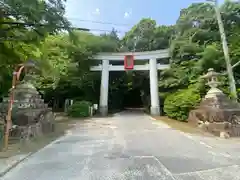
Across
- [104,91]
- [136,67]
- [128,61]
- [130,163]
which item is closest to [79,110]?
[104,91]

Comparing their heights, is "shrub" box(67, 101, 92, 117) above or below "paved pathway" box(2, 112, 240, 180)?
above

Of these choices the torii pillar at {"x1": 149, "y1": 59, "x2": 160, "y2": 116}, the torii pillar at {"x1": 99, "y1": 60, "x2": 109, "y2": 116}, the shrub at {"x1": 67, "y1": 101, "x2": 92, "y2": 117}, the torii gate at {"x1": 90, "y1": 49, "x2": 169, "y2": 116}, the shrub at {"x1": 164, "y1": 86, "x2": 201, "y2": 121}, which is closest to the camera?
the shrub at {"x1": 164, "y1": 86, "x2": 201, "y2": 121}

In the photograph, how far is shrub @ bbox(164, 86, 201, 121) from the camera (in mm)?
9594

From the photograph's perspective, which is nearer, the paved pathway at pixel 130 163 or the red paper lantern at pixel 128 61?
the paved pathway at pixel 130 163

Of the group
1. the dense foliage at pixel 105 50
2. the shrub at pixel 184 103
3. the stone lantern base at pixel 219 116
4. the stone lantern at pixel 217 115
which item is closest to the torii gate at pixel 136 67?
the dense foliage at pixel 105 50

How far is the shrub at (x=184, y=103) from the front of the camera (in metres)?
9.59

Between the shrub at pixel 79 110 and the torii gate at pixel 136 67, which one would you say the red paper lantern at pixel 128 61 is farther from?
the shrub at pixel 79 110

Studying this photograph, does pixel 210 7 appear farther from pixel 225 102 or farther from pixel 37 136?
pixel 37 136

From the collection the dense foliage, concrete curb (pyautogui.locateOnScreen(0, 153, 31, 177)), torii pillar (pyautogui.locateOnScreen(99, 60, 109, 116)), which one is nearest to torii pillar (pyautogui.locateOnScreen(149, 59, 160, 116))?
the dense foliage

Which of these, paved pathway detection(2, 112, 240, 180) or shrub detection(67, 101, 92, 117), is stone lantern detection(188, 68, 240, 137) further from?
shrub detection(67, 101, 92, 117)

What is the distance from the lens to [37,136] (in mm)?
6008

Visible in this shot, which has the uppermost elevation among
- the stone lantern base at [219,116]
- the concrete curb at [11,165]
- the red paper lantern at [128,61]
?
the red paper lantern at [128,61]

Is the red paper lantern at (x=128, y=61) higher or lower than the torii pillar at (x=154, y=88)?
higher

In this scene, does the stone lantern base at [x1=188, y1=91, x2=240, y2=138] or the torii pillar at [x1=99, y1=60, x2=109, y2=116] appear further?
the torii pillar at [x1=99, y1=60, x2=109, y2=116]
